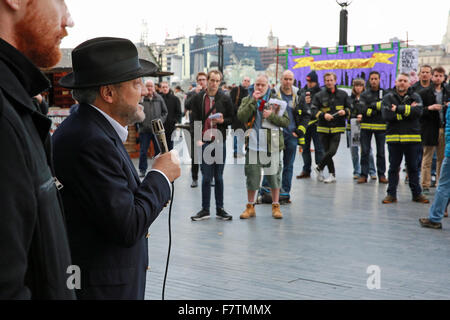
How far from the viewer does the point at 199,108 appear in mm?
9742

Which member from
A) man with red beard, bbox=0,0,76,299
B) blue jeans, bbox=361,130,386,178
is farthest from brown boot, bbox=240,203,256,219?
man with red beard, bbox=0,0,76,299

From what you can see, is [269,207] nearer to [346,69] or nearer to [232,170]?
[232,170]

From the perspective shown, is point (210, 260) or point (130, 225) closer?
point (130, 225)

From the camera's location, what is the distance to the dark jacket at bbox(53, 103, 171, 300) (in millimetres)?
2363

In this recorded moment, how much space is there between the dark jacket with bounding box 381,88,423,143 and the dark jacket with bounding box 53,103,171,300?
7744 millimetres

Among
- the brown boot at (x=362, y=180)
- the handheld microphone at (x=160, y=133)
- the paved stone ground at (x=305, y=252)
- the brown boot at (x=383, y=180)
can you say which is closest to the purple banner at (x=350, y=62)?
the brown boot at (x=383, y=180)

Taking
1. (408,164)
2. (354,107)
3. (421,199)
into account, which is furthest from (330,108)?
(421,199)

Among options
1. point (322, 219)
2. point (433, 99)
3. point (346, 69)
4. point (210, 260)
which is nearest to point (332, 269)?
point (210, 260)

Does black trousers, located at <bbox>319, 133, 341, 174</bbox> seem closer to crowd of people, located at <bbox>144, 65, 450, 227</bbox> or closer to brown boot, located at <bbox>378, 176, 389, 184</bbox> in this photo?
crowd of people, located at <bbox>144, 65, 450, 227</bbox>

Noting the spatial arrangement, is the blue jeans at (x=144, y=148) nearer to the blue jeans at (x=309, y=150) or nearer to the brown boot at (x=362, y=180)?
the blue jeans at (x=309, y=150)

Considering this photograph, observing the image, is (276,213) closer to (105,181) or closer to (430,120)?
(430,120)

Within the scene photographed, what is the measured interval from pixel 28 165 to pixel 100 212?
0.93 meters

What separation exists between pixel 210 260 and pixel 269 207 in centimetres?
347

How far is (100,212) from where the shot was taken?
2.36 meters
